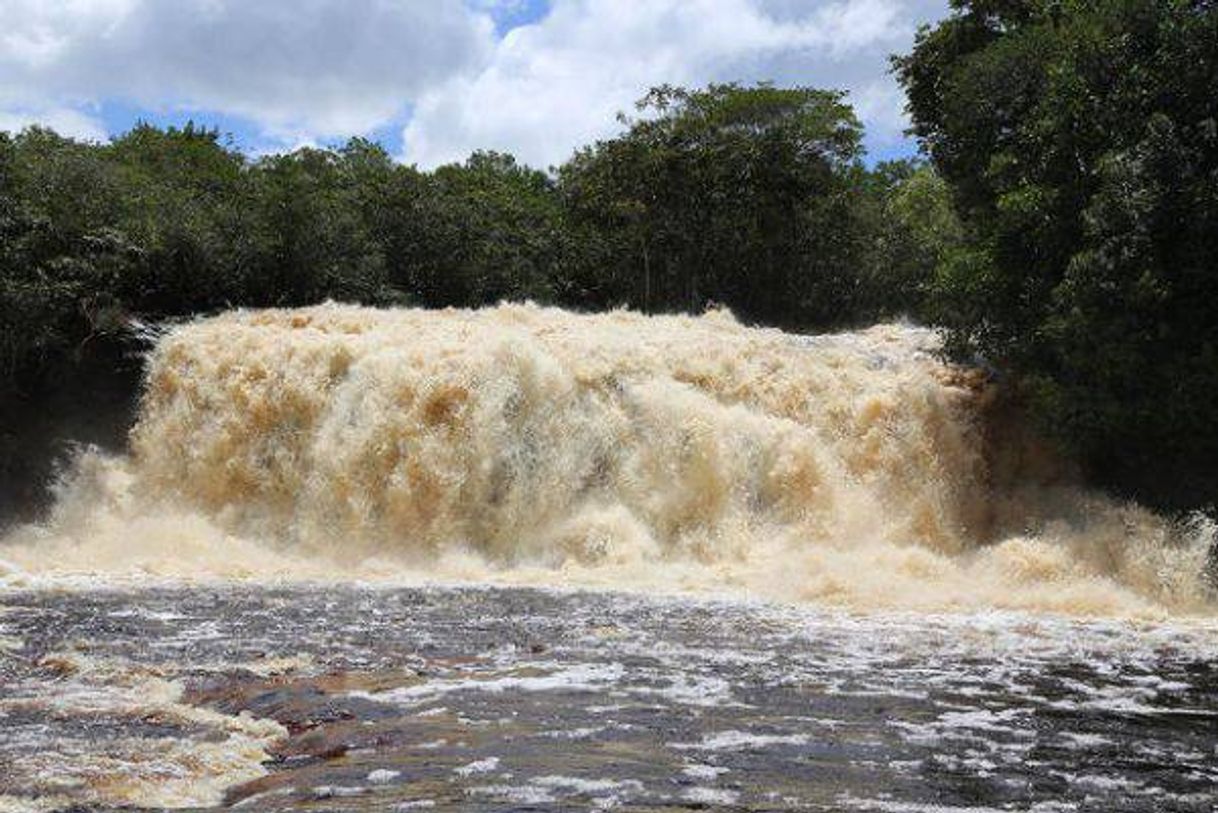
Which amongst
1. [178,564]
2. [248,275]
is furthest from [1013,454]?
[248,275]

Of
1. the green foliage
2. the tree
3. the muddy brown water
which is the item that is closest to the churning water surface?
the muddy brown water

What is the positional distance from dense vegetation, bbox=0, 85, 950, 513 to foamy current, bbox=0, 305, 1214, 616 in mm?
2530

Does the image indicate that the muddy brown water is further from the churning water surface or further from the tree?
the tree

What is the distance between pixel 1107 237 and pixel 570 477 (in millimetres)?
7518

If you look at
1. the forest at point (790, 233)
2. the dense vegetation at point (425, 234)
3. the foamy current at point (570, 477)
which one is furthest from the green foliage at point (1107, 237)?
the dense vegetation at point (425, 234)

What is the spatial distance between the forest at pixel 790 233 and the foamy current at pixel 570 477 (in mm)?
1453

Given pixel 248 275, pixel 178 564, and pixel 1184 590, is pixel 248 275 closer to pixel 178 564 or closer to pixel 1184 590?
pixel 178 564

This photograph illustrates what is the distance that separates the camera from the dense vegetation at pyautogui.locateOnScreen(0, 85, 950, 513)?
2138 centimetres

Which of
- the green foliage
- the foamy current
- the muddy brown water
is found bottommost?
the muddy brown water

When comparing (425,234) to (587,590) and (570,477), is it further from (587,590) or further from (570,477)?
(587,590)

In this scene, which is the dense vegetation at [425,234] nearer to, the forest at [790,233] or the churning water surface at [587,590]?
the forest at [790,233]

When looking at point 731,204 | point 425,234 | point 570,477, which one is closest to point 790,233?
point 731,204

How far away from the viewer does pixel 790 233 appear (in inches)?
1411

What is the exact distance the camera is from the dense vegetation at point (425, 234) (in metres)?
21.4
